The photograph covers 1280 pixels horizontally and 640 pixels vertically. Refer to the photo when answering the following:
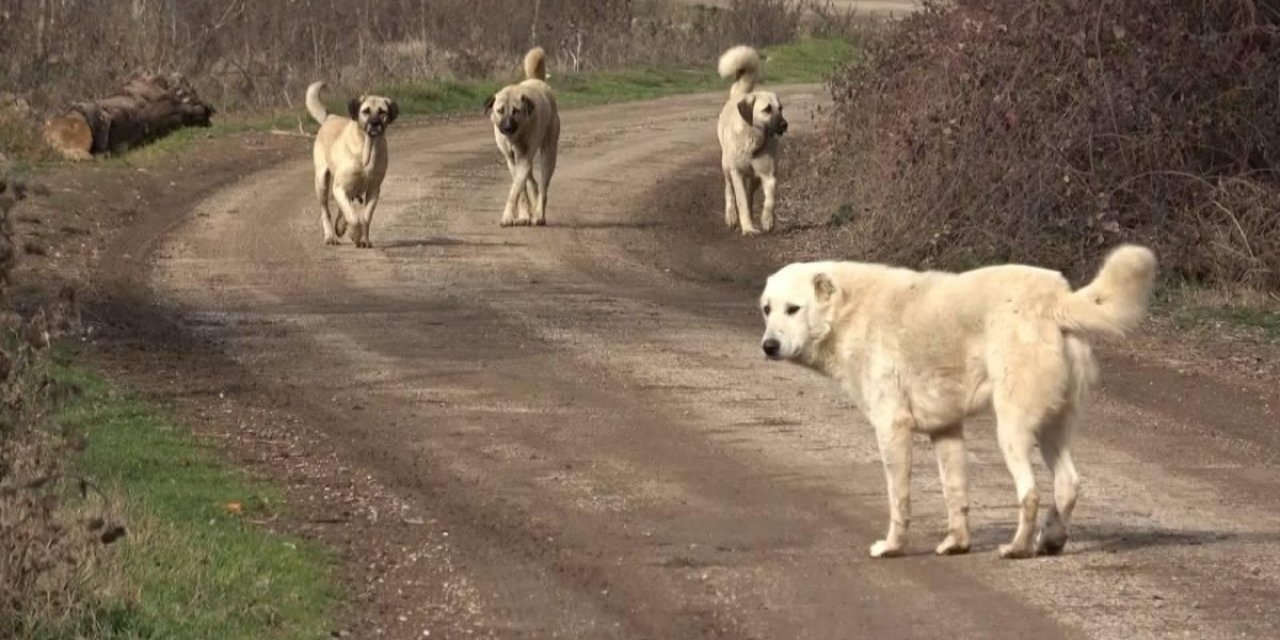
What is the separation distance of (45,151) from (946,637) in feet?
63.5

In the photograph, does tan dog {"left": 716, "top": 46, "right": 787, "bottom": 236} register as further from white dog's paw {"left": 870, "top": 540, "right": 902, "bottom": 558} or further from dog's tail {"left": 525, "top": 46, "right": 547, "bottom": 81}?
white dog's paw {"left": 870, "top": 540, "right": 902, "bottom": 558}

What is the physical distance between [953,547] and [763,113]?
12930 millimetres

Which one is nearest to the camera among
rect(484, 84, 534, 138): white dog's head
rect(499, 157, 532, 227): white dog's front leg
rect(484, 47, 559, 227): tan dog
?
rect(484, 84, 534, 138): white dog's head

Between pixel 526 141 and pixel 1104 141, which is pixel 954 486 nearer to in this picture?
pixel 1104 141

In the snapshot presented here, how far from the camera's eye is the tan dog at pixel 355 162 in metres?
19.9

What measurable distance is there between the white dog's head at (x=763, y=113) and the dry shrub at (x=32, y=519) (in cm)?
1398

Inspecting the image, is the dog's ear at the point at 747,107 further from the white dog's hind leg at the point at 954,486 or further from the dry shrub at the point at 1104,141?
the white dog's hind leg at the point at 954,486

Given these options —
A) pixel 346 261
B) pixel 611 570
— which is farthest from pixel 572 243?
pixel 611 570

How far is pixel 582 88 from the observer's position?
37312mm

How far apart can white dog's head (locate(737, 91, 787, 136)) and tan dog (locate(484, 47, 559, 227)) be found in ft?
6.67

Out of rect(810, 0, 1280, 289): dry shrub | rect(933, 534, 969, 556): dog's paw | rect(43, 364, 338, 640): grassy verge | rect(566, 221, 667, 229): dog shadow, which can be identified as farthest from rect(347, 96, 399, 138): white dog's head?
rect(933, 534, 969, 556): dog's paw

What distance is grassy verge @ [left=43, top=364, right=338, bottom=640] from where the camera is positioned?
800 centimetres

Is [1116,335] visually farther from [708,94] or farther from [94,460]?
[708,94]

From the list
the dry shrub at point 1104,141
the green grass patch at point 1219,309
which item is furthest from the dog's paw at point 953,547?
the dry shrub at point 1104,141
